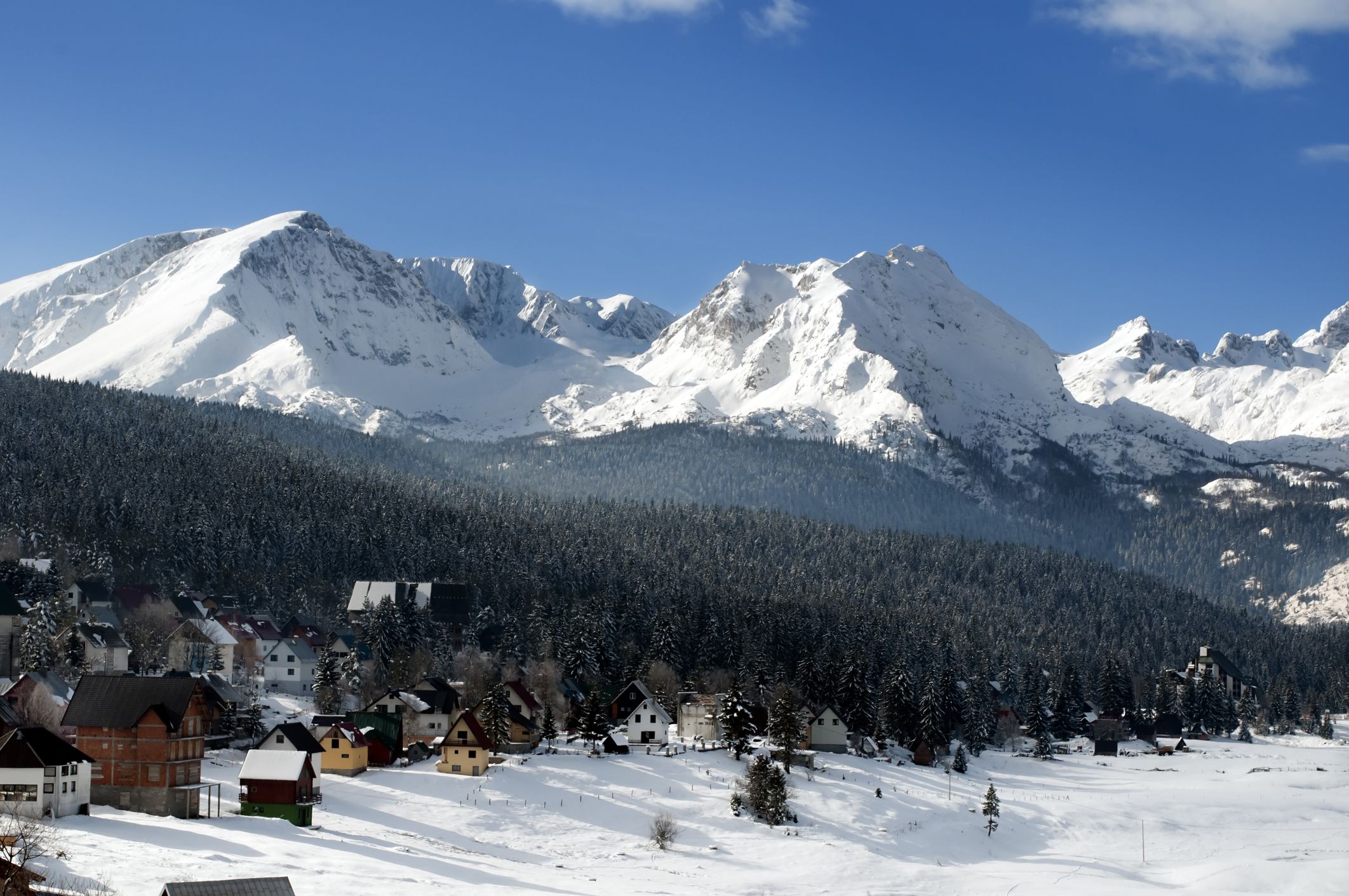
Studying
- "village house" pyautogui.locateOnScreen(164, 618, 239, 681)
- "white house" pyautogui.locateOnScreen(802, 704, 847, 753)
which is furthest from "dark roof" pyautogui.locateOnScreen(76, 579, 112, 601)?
"white house" pyautogui.locateOnScreen(802, 704, 847, 753)

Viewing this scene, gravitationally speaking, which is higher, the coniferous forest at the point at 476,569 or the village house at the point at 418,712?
the coniferous forest at the point at 476,569

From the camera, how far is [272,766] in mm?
74625

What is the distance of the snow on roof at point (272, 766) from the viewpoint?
7406 cm

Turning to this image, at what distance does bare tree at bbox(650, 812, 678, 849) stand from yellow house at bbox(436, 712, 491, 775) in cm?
1304

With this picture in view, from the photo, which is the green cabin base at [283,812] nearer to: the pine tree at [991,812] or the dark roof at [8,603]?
the pine tree at [991,812]

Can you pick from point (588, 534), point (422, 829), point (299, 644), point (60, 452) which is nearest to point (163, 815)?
point (422, 829)

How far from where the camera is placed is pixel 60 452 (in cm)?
16900

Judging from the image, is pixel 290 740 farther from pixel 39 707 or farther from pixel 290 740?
pixel 39 707

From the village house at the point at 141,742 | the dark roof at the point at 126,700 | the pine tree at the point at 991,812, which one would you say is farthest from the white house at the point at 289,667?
the pine tree at the point at 991,812

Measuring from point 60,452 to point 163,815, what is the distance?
10876 cm

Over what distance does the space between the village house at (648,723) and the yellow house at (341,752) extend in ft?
79.6

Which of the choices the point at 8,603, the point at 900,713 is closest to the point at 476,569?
the point at 900,713

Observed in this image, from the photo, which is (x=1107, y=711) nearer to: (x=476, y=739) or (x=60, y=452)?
(x=476, y=739)

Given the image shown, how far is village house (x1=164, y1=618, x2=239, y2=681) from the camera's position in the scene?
116688mm
